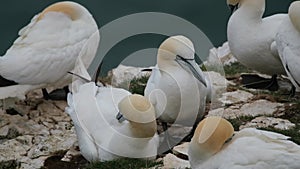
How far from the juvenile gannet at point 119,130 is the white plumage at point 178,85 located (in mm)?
513

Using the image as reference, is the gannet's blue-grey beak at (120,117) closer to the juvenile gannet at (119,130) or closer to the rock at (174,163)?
the juvenile gannet at (119,130)

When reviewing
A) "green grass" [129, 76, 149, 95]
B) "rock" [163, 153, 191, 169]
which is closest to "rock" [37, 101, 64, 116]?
"green grass" [129, 76, 149, 95]

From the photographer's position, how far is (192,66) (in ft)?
28.3

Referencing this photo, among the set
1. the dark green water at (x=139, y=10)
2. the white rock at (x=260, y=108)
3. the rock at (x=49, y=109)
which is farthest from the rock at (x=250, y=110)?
the dark green water at (x=139, y=10)

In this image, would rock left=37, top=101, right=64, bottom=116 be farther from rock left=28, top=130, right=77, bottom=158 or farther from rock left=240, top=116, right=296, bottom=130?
rock left=240, top=116, right=296, bottom=130

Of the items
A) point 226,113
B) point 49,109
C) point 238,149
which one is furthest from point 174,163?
point 49,109

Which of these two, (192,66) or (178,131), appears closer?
(192,66)

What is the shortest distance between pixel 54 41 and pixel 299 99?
3.26 metres

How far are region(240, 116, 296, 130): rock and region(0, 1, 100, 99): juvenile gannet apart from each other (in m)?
2.74

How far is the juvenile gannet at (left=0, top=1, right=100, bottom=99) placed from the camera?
997 cm

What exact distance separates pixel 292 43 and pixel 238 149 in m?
2.92

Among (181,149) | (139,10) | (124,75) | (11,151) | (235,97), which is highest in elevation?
(181,149)

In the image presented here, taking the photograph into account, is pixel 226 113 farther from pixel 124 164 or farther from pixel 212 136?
pixel 212 136

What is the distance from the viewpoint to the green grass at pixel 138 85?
10.5 meters
